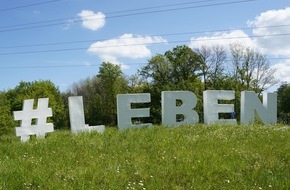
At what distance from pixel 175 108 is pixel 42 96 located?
40030 mm

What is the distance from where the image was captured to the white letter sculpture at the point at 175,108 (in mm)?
20484

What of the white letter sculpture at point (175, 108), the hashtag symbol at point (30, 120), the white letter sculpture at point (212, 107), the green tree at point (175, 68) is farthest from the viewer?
the green tree at point (175, 68)

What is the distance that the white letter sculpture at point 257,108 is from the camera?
71.5 feet

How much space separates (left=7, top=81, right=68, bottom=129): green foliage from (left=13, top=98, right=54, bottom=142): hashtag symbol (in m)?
37.6

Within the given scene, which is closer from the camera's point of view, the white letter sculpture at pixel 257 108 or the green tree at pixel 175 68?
the white letter sculpture at pixel 257 108

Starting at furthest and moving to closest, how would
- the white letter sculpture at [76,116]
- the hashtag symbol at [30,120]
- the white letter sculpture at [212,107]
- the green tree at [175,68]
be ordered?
1. the green tree at [175,68]
2. the white letter sculpture at [212,107]
3. the white letter sculpture at [76,116]
4. the hashtag symbol at [30,120]

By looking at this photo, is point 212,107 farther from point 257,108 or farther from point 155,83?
point 155,83

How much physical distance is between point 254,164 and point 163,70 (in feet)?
177

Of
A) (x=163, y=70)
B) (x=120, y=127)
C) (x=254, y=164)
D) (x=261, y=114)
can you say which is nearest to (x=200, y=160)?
(x=254, y=164)

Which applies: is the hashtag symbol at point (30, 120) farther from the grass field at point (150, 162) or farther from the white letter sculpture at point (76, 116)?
the grass field at point (150, 162)

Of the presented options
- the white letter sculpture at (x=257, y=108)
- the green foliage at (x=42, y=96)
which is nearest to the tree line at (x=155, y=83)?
the green foliage at (x=42, y=96)

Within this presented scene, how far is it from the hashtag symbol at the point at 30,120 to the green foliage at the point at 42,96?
1478 inches

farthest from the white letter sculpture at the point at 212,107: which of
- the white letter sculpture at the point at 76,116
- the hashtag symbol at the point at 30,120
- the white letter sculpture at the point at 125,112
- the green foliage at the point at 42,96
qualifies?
the green foliage at the point at 42,96

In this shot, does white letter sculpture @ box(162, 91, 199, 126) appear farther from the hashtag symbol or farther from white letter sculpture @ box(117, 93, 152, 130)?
the hashtag symbol
